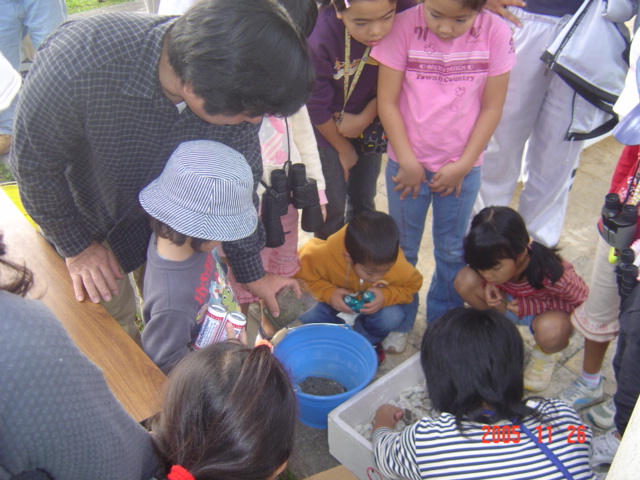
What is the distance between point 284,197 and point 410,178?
22.5 inches

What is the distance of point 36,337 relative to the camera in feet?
2.71

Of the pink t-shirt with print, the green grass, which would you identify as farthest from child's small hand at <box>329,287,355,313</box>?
the green grass

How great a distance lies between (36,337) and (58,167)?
0.86m

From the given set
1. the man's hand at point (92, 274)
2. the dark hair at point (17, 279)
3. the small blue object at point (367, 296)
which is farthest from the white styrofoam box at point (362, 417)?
the dark hair at point (17, 279)

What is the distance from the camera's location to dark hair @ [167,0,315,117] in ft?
4.29

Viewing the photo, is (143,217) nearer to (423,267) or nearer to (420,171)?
(420,171)

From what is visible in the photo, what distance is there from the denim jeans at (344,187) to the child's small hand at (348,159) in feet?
0.05

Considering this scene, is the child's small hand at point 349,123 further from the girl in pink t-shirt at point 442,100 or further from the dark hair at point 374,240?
the dark hair at point 374,240

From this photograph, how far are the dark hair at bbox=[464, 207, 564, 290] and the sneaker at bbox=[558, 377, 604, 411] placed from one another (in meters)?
0.47

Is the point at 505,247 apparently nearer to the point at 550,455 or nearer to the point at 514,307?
the point at 514,307

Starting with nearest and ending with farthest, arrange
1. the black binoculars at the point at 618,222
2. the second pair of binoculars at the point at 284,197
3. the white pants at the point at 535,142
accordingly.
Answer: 1. the black binoculars at the point at 618,222
2. the second pair of binoculars at the point at 284,197
3. the white pants at the point at 535,142

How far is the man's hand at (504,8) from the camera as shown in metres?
2.42

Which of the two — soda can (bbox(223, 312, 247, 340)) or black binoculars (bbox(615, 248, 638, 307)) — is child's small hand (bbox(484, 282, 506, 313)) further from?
soda can (bbox(223, 312, 247, 340))

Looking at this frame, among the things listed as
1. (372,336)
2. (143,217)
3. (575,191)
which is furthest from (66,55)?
(575,191)
